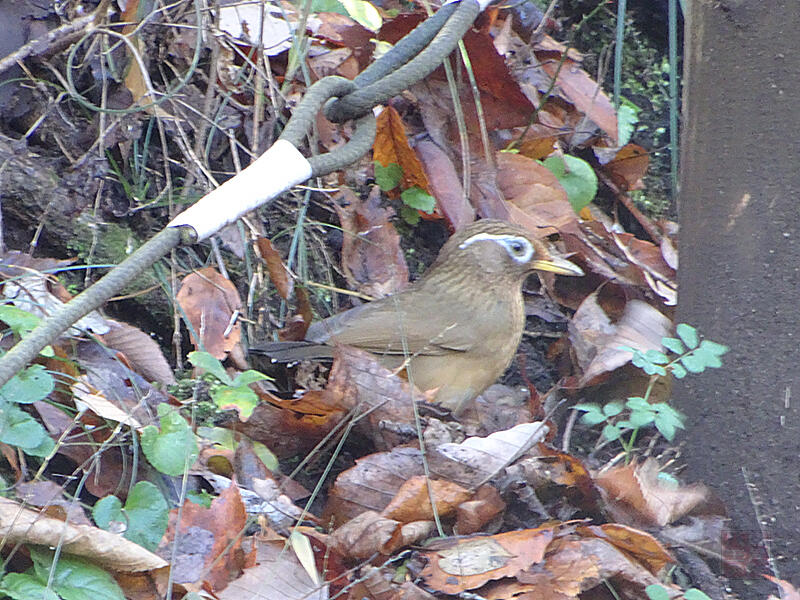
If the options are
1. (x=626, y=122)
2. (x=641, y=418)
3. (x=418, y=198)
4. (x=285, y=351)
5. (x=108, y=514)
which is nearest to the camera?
(x=108, y=514)

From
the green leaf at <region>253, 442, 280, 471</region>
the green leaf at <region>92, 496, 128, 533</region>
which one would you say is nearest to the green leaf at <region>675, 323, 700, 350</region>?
the green leaf at <region>253, 442, 280, 471</region>

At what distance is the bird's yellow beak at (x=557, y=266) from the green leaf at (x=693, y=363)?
1420 millimetres

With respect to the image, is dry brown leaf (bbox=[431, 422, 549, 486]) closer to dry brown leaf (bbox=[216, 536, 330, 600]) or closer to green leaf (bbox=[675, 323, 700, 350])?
green leaf (bbox=[675, 323, 700, 350])

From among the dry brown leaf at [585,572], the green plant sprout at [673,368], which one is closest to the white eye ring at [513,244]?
the green plant sprout at [673,368]

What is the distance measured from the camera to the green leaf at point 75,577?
2.53 metres

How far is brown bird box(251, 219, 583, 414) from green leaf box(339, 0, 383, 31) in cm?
100

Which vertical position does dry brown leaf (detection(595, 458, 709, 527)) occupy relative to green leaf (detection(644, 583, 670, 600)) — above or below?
below

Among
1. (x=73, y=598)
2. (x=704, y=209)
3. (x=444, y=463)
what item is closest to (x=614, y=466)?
(x=444, y=463)

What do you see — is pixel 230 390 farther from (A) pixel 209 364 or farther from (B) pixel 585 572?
(B) pixel 585 572

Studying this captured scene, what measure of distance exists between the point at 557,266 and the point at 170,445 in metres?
2.20

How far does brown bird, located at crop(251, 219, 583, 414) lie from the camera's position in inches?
175

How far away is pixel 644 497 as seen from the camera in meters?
3.28

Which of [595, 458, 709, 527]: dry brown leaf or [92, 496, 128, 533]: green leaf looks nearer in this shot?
[92, 496, 128, 533]: green leaf

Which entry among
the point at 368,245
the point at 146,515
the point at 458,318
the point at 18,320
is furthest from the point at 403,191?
the point at 146,515
